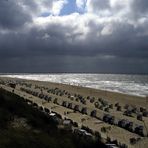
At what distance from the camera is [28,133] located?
16.8 meters

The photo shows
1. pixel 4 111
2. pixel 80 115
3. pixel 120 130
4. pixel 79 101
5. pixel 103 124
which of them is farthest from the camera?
pixel 79 101

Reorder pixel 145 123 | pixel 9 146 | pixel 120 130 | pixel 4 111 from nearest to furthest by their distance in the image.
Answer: pixel 9 146 < pixel 4 111 < pixel 120 130 < pixel 145 123

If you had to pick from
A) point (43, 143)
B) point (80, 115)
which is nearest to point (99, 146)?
point (43, 143)

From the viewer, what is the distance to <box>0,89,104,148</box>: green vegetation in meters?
15.5

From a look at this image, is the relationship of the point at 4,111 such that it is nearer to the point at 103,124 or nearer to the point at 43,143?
the point at 43,143

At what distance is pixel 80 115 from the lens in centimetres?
4334

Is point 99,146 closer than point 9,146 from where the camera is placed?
No

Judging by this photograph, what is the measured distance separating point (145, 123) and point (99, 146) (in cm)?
2226

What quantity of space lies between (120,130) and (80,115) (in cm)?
1040

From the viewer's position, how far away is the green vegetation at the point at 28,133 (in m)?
15.5

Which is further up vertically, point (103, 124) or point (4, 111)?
point (4, 111)

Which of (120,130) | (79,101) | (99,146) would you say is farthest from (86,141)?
(79,101)

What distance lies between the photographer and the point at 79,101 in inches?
2480

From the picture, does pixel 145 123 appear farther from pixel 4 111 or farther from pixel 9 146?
pixel 9 146
